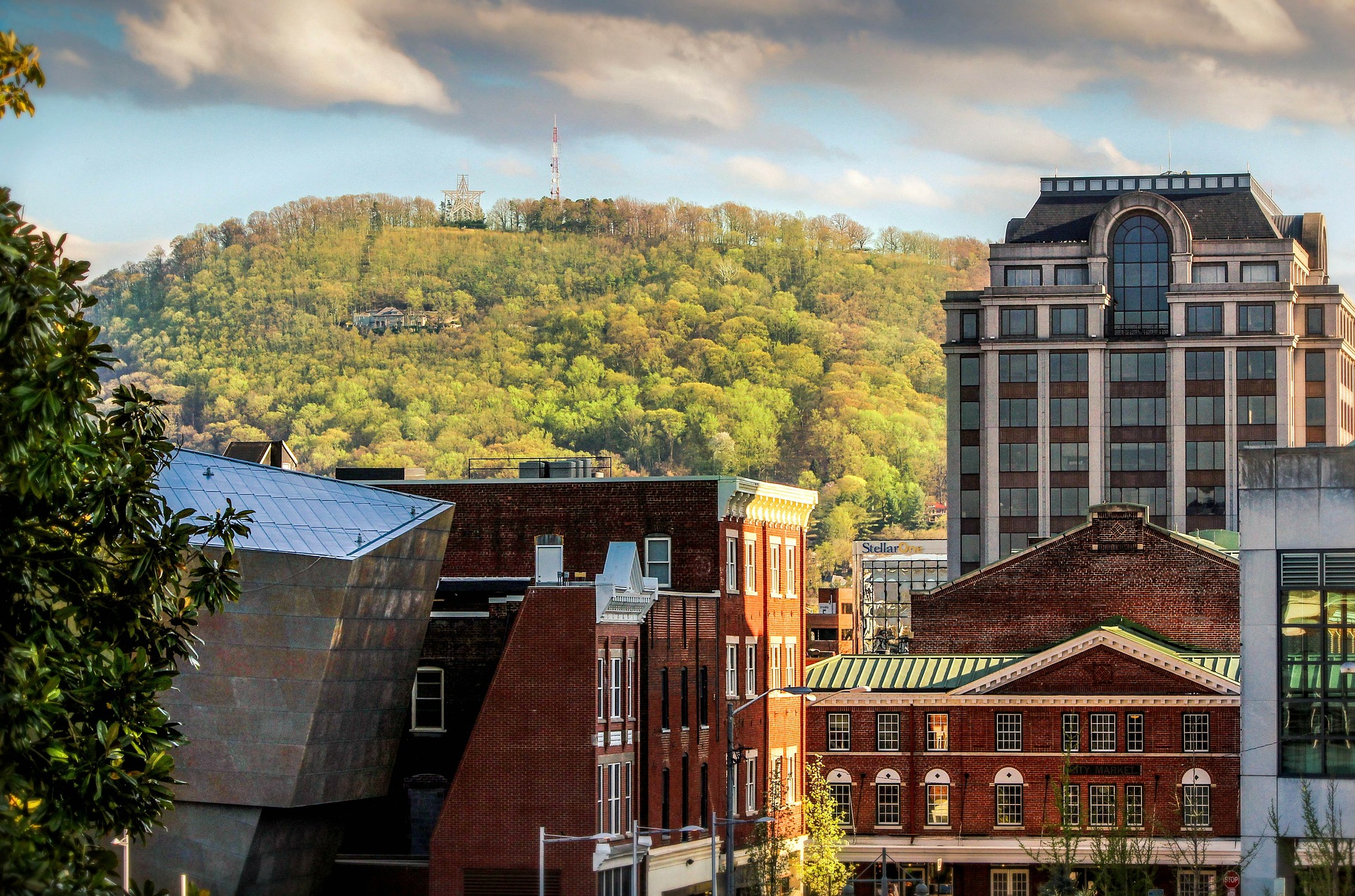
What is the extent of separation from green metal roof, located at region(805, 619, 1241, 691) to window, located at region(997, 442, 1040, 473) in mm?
58018

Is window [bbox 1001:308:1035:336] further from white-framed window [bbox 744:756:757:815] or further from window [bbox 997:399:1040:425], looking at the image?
white-framed window [bbox 744:756:757:815]

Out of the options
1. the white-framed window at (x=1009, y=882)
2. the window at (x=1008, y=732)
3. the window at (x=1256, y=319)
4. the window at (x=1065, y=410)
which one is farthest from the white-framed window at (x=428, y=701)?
the window at (x=1256, y=319)

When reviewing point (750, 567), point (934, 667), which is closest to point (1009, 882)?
point (934, 667)

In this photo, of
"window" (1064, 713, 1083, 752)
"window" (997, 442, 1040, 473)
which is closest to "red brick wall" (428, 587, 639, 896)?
"window" (1064, 713, 1083, 752)

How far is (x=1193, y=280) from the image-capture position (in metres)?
157

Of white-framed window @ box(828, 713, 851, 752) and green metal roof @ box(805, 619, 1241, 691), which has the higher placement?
green metal roof @ box(805, 619, 1241, 691)

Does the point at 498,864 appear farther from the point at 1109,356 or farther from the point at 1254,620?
the point at 1109,356

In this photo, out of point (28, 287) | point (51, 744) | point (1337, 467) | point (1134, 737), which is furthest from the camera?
point (1134, 737)

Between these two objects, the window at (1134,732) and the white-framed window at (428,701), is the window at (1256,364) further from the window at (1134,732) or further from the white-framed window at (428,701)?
the white-framed window at (428,701)

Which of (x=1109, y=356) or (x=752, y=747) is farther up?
(x=1109, y=356)

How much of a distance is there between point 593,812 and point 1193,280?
104683 millimetres

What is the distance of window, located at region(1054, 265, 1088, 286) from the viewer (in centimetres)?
15788

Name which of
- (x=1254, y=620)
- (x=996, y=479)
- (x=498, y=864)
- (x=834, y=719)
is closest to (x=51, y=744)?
(x=1254, y=620)

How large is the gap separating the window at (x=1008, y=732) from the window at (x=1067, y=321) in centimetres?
6928
